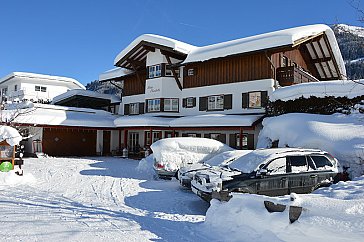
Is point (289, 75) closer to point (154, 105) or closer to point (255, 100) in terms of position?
point (255, 100)

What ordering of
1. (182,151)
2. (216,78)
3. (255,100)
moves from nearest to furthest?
(182,151), (255,100), (216,78)

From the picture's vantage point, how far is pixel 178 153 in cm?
1438

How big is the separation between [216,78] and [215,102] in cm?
178

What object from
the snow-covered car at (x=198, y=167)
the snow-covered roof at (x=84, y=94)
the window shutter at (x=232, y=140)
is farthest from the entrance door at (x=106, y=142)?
the snow-covered car at (x=198, y=167)

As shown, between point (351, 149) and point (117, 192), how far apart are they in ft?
31.0

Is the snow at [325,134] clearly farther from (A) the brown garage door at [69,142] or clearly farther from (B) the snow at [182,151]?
(A) the brown garage door at [69,142]

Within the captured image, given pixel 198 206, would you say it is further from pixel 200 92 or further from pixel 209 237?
pixel 200 92

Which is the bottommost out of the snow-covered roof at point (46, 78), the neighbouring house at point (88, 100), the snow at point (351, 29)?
the snow at point (351, 29)

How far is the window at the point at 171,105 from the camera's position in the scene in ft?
81.0

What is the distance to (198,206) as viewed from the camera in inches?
351

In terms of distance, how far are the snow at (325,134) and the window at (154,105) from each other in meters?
10.4

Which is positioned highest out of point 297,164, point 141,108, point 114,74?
point 114,74

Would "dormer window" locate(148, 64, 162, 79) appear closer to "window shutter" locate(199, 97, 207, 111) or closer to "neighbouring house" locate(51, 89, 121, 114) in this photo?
"window shutter" locate(199, 97, 207, 111)

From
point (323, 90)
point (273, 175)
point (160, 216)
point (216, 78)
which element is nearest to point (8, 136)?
point (160, 216)
